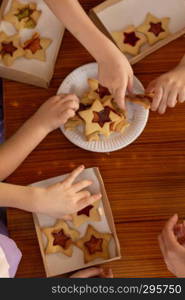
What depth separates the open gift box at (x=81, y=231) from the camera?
0.86 metres

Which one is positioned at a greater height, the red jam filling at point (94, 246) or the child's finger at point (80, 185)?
the child's finger at point (80, 185)

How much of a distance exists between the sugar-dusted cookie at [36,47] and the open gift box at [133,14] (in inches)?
5.0

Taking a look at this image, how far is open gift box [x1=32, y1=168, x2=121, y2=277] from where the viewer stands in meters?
0.86

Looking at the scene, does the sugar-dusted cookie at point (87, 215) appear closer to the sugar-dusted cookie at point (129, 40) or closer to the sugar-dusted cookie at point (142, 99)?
the sugar-dusted cookie at point (142, 99)

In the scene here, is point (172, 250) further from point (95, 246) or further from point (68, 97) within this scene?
point (68, 97)

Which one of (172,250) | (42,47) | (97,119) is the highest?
(42,47)

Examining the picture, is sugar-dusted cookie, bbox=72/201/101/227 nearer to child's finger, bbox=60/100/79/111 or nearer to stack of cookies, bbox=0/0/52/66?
child's finger, bbox=60/100/79/111

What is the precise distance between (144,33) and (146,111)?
0.18 meters

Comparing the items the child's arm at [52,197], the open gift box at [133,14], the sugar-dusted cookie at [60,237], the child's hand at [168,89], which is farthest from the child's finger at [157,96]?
the sugar-dusted cookie at [60,237]

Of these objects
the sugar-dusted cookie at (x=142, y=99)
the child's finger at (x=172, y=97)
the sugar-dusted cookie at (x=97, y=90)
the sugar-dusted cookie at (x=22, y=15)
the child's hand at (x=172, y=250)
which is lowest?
the child's hand at (x=172, y=250)

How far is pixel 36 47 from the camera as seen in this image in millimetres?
949

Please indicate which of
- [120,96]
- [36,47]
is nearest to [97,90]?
[120,96]

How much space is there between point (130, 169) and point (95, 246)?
176 millimetres

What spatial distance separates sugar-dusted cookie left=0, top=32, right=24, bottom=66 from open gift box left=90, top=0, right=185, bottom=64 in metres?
0.18
